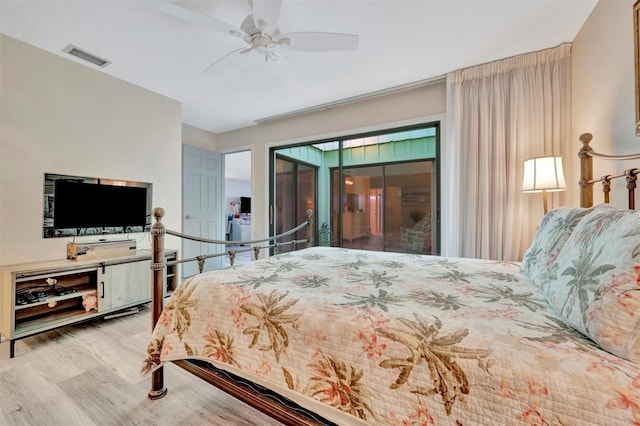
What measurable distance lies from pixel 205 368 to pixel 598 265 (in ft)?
5.26

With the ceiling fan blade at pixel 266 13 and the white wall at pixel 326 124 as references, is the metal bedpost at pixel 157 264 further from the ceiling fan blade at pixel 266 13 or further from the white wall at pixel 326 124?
the white wall at pixel 326 124

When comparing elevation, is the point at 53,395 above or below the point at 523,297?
below

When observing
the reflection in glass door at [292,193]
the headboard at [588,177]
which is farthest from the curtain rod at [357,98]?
the headboard at [588,177]

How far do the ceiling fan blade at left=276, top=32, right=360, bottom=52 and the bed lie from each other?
1570 mm

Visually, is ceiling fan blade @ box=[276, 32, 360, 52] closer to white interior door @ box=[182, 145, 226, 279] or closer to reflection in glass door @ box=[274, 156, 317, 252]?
reflection in glass door @ box=[274, 156, 317, 252]

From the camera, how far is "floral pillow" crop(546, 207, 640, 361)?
641mm

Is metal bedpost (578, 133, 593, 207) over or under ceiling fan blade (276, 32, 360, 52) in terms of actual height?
under

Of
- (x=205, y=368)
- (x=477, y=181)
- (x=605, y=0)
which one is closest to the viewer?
(x=205, y=368)

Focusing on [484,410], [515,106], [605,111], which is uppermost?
[515,106]

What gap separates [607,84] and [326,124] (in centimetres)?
279

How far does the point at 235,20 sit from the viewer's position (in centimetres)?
208

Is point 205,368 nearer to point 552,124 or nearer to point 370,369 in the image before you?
point 370,369

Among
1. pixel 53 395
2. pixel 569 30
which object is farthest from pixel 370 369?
pixel 569 30

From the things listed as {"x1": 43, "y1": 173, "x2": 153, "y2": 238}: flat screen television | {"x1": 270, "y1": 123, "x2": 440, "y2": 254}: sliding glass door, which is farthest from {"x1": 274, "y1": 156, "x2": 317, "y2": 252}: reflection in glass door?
{"x1": 43, "y1": 173, "x2": 153, "y2": 238}: flat screen television
